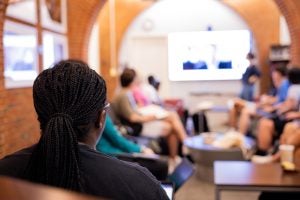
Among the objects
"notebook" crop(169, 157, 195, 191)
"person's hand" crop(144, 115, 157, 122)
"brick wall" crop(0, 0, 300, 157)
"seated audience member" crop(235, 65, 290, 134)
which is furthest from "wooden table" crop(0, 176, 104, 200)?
"seated audience member" crop(235, 65, 290, 134)

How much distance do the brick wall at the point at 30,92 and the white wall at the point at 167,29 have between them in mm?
4372

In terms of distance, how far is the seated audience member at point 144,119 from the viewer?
3.78m

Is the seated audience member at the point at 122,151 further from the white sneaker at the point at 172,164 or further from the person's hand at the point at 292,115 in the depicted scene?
the person's hand at the point at 292,115

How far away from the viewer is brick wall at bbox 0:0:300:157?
6.79 ft

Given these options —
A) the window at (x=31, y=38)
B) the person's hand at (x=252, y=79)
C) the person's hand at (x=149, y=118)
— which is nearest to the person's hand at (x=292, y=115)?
the person's hand at (x=149, y=118)

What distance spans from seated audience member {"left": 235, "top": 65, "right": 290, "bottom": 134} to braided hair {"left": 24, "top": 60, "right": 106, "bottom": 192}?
399cm

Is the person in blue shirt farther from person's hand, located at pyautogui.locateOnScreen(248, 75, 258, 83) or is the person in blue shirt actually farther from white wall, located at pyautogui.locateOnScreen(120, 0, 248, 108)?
white wall, located at pyautogui.locateOnScreen(120, 0, 248, 108)

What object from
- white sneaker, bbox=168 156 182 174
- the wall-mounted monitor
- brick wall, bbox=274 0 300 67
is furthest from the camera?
the wall-mounted monitor

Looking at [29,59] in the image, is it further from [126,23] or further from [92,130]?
[126,23]

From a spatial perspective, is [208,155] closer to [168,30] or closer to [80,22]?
Result: [80,22]

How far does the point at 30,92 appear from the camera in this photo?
2301 mm

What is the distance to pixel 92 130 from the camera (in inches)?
43.2

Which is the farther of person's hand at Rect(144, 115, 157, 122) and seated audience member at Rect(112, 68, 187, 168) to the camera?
person's hand at Rect(144, 115, 157, 122)

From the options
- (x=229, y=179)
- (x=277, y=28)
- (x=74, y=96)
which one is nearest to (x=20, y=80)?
(x=229, y=179)
